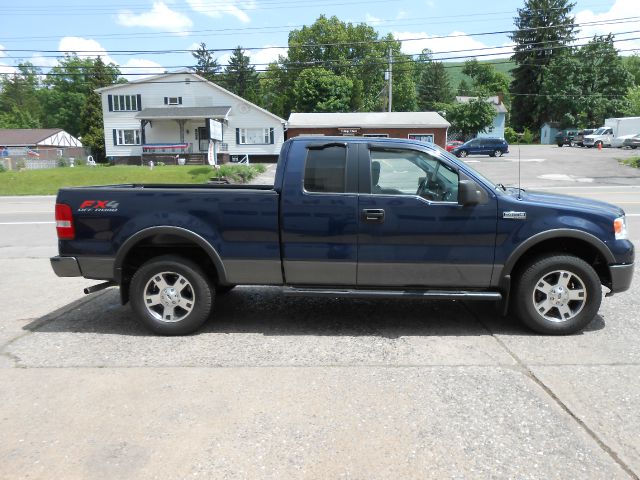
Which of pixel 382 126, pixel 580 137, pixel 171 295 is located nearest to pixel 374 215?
pixel 171 295

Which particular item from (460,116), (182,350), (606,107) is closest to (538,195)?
(182,350)

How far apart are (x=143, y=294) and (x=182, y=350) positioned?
0.75 metres

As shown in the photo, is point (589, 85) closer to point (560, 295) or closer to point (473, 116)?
point (473, 116)

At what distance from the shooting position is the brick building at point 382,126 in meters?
41.7

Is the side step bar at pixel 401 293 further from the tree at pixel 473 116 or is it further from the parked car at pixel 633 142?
the tree at pixel 473 116

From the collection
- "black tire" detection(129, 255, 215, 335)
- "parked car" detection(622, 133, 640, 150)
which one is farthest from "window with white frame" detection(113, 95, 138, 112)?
"black tire" detection(129, 255, 215, 335)

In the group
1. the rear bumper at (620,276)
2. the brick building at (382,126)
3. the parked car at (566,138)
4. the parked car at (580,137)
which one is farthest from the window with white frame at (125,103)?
the rear bumper at (620,276)

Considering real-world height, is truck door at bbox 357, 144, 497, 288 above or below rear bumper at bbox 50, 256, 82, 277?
above

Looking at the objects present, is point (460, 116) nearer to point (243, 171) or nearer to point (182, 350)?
point (243, 171)

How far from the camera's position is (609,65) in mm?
68750

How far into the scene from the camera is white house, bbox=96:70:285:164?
45188 mm

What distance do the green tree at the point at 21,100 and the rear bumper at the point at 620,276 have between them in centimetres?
11016

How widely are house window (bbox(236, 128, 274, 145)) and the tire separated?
42.1 m

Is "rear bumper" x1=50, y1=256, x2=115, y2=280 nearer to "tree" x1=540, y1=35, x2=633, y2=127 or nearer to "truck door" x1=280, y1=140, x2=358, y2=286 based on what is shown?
"truck door" x1=280, y1=140, x2=358, y2=286
